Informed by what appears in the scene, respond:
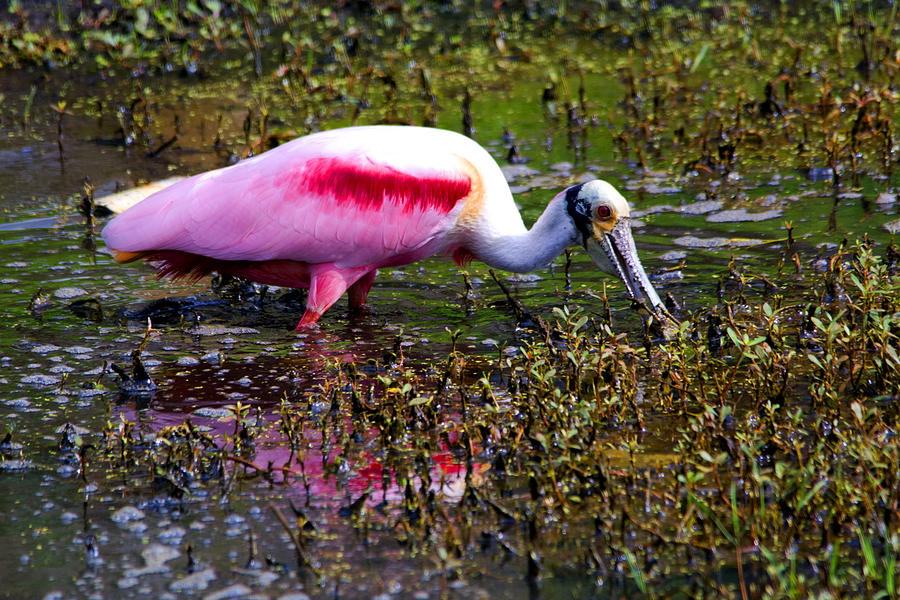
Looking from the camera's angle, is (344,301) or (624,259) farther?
(344,301)

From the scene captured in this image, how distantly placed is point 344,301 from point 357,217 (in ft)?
2.58

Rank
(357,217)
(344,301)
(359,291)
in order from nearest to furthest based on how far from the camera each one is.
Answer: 1. (357,217)
2. (359,291)
3. (344,301)

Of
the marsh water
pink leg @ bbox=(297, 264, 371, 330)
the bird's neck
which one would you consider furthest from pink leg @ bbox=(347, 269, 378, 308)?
the bird's neck

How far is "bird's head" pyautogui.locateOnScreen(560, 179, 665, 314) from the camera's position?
530 cm

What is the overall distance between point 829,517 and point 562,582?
768mm

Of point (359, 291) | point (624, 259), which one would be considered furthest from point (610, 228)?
point (359, 291)

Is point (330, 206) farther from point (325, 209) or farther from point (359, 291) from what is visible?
point (359, 291)

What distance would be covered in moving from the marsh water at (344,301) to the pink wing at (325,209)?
0.38 metres

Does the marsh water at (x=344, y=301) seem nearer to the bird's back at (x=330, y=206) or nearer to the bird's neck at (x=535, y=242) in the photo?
the bird's neck at (x=535, y=242)

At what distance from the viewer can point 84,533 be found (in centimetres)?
352

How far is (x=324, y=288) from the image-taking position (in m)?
5.43

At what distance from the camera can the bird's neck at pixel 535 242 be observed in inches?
213

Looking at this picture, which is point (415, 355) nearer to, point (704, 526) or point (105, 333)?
point (105, 333)

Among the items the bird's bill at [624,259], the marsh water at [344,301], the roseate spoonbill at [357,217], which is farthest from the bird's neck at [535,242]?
the marsh water at [344,301]
